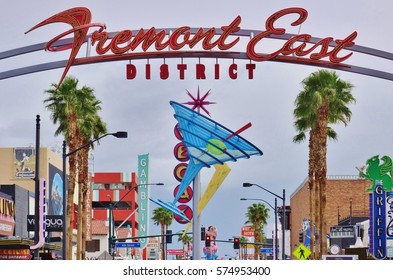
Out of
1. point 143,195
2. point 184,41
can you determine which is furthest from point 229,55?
point 143,195

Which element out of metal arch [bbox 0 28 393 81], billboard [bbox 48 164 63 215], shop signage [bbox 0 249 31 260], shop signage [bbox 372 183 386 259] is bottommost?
shop signage [bbox 0 249 31 260]

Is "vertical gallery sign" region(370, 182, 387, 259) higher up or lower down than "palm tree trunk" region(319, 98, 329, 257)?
lower down

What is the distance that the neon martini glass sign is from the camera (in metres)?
56.3

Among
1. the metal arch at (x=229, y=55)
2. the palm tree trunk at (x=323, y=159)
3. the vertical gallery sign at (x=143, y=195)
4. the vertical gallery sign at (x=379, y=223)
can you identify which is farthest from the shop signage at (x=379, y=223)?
the vertical gallery sign at (x=143, y=195)

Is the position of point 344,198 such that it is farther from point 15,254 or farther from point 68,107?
point 15,254

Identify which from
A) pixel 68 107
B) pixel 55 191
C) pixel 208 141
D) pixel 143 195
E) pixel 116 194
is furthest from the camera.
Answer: pixel 116 194

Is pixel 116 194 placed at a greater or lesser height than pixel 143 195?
greater

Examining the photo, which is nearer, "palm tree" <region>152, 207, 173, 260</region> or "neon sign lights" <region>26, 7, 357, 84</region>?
"neon sign lights" <region>26, 7, 357, 84</region>

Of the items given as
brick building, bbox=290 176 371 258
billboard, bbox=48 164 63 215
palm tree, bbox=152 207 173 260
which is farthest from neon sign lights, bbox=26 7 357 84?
palm tree, bbox=152 207 173 260

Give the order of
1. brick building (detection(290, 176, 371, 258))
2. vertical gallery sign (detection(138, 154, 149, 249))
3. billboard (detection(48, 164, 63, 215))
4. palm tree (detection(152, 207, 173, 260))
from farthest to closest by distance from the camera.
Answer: palm tree (detection(152, 207, 173, 260)), vertical gallery sign (detection(138, 154, 149, 249)), brick building (detection(290, 176, 371, 258)), billboard (detection(48, 164, 63, 215))

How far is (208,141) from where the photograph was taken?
58.7 m

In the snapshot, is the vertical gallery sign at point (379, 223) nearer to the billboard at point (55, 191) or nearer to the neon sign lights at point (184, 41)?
the neon sign lights at point (184, 41)

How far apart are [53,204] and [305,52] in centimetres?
5972

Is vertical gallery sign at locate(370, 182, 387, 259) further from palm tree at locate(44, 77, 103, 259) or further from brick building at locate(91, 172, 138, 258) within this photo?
brick building at locate(91, 172, 138, 258)
